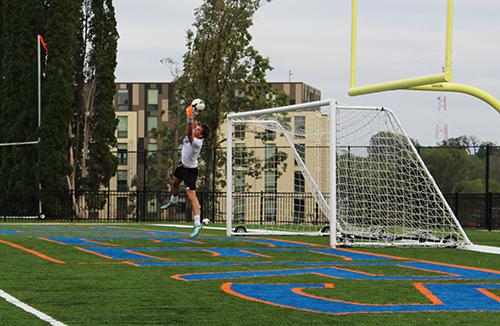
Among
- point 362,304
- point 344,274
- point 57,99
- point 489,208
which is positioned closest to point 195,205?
point 344,274

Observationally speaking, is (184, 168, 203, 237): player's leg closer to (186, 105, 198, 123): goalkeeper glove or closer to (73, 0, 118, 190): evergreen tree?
(186, 105, 198, 123): goalkeeper glove

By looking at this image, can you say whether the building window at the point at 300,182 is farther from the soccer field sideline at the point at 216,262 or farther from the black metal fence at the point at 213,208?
the soccer field sideline at the point at 216,262

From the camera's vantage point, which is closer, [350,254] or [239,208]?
[350,254]

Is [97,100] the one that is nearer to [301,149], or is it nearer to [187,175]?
[301,149]

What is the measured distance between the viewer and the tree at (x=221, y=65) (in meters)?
46.6

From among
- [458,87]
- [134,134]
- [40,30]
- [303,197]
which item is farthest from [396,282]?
[134,134]

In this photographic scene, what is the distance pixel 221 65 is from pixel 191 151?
95.2ft

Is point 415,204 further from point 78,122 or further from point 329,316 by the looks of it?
point 78,122

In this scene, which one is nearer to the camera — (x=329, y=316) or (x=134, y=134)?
(x=329, y=316)

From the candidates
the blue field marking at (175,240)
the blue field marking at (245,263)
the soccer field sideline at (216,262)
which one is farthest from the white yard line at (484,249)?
the blue field marking at (175,240)

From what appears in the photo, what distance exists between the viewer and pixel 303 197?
3800 cm

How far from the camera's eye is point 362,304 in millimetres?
10055

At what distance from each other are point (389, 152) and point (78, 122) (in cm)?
3094

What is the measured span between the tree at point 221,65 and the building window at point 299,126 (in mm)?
20950
